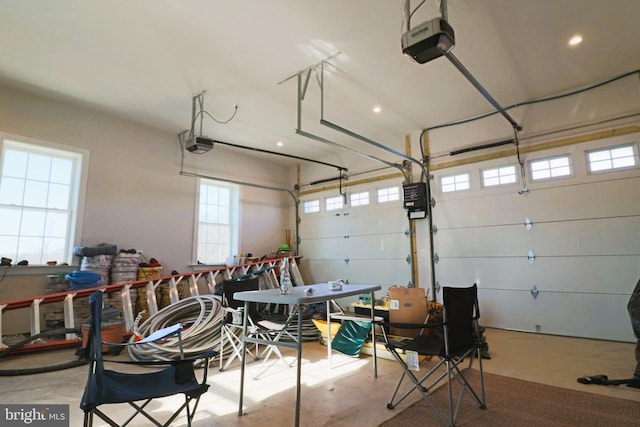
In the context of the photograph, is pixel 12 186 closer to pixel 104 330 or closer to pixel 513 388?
pixel 104 330

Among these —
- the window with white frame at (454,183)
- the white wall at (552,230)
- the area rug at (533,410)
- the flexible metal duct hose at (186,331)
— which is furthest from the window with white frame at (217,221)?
the area rug at (533,410)

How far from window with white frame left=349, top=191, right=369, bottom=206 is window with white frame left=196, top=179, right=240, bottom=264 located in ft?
8.87

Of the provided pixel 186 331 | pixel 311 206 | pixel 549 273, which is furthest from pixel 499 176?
pixel 186 331

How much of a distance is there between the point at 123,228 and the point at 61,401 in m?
3.61

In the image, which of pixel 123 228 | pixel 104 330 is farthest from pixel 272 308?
pixel 123 228

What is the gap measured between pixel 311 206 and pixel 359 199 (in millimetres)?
1479

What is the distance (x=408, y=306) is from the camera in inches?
160

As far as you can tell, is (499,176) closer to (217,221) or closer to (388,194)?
(388,194)

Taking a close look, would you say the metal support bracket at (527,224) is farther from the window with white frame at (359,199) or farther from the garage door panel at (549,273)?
the window with white frame at (359,199)

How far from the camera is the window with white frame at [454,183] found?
5.91 m

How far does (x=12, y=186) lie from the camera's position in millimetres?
4941

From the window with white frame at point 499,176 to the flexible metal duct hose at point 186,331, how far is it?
4.83m

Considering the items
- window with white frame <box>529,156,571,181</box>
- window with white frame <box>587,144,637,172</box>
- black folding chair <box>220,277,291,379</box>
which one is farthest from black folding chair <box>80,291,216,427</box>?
window with white frame <box>587,144,637,172</box>

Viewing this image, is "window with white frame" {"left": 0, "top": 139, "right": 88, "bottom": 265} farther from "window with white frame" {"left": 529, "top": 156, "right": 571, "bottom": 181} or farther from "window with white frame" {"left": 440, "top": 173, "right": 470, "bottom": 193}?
"window with white frame" {"left": 529, "top": 156, "right": 571, "bottom": 181}
